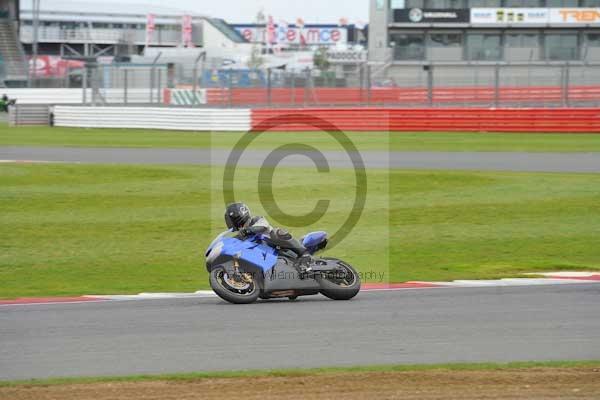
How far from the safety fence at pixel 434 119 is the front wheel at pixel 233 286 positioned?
27.2 metres

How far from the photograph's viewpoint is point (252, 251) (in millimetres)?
10391

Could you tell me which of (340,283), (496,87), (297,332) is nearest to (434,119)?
(496,87)

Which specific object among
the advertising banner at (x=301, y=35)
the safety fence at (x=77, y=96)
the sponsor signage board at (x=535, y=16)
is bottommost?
the safety fence at (x=77, y=96)

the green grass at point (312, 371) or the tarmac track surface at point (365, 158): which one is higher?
the tarmac track surface at point (365, 158)

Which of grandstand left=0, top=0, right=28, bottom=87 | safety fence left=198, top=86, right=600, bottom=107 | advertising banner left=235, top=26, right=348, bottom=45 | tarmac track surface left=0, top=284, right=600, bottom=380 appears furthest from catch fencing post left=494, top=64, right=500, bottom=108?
advertising banner left=235, top=26, right=348, bottom=45

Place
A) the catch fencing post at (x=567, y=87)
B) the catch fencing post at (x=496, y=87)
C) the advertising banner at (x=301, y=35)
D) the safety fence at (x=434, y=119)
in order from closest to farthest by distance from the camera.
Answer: the safety fence at (x=434, y=119)
the catch fencing post at (x=567, y=87)
the catch fencing post at (x=496, y=87)
the advertising banner at (x=301, y=35)

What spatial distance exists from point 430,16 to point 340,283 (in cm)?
5389

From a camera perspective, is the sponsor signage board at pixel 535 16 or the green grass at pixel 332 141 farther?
the sponsor signage board at pixel 535 16

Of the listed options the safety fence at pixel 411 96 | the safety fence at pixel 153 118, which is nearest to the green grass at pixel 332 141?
the safety fence at pixel 153 118

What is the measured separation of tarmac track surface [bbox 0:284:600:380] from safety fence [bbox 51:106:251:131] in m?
28.7

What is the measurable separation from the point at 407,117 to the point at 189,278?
25.9m

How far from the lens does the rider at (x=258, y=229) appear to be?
10.4 m

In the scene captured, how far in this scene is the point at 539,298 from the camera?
10680 mm

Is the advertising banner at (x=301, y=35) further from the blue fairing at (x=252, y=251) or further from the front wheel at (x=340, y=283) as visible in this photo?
the blue fairing at (x=252, y=251)
